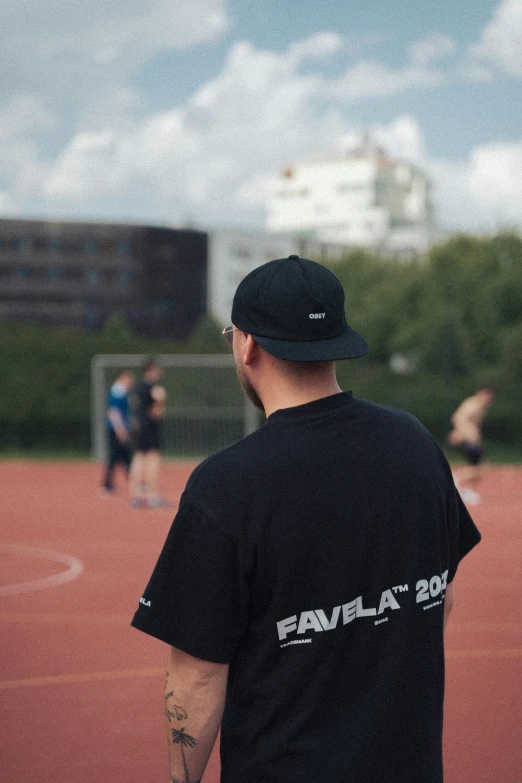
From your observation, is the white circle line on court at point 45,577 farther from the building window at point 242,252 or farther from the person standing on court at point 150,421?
the building window at point 242,252

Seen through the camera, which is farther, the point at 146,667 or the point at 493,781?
the point at 146,667

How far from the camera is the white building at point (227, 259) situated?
87.4 m

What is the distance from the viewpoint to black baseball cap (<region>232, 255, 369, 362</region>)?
6.05 ft

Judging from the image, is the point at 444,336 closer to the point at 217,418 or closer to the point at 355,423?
the point at 217,418

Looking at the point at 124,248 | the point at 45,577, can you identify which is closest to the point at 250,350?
the point at 45,577

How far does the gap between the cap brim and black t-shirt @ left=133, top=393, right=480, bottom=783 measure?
0.09m

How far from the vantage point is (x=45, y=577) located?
8828 millimetres

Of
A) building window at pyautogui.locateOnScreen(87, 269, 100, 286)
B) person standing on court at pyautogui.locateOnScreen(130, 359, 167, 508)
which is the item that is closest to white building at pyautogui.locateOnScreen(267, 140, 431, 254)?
building window at pyautogui.locateOnScreen(87, 269, 100, 286)

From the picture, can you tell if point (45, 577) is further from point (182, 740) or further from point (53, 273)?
point (53, 273)

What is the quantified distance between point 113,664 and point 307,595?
Answer: 14.5 ft

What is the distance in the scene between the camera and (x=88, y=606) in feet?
24.8

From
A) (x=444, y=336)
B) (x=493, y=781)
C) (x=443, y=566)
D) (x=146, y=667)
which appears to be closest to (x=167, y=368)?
(x=444, y=336)

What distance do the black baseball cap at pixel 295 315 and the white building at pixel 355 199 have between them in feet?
366

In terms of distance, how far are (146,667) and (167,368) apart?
17.6m
